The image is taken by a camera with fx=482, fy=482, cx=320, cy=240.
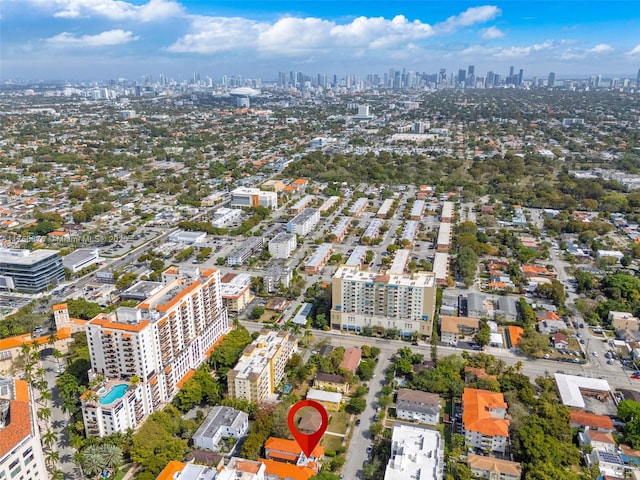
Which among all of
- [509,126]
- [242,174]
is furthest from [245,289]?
[509,126]

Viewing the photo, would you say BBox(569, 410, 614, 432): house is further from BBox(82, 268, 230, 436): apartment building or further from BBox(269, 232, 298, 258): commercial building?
BBox(269, 232, 298, 258): commercial building

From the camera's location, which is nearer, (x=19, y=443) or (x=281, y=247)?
(x=19, y=443)

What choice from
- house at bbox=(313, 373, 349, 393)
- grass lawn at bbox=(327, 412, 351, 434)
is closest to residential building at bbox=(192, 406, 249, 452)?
grass lawn at bbox=(327, 412, 351, 434)

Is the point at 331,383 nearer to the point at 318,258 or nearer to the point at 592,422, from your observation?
the point at 592,422

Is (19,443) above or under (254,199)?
above

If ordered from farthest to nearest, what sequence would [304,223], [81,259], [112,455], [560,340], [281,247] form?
[304,223]
[281,247]
[81,259]
[560,340]
[112,455]

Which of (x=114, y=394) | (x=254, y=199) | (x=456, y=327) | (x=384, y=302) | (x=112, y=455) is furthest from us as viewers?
(x=254, y=199)

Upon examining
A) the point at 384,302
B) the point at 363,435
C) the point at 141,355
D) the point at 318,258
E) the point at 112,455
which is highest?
the point at 141,355

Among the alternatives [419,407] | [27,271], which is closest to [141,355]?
[419,407]
